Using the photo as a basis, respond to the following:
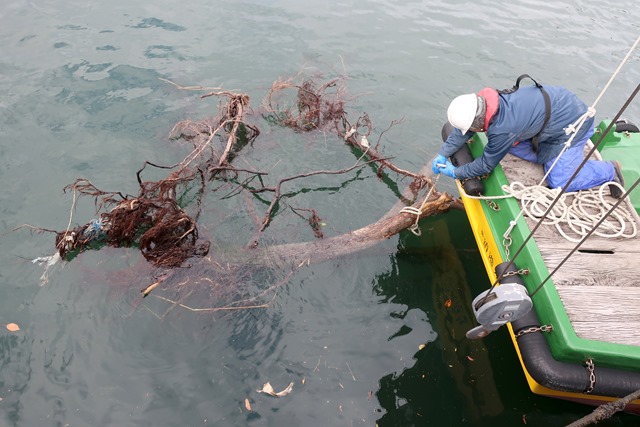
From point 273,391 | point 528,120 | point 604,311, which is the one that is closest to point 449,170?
point 528,120

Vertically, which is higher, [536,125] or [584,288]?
[536,125]

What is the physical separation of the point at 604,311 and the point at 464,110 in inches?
101

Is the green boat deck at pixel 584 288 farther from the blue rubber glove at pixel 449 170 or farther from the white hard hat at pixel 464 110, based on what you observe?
the white hard hat at pixel 464 110

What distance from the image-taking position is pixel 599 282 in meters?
4.52

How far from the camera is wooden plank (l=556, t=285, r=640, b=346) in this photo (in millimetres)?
4113

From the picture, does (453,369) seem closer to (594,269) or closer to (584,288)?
(584,288)

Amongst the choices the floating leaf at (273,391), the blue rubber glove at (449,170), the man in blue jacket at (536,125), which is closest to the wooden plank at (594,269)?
the man in blue jacket at (536,125)

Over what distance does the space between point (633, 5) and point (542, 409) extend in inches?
548

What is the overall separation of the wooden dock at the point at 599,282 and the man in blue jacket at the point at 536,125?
616 mm

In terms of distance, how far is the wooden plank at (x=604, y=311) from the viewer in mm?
4113

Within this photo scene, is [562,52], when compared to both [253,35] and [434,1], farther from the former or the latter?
[253,35]

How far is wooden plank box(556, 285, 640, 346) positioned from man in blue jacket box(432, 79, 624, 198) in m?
1.32

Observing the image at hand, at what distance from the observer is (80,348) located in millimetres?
5238

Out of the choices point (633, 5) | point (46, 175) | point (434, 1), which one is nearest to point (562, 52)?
point (434, 1)
